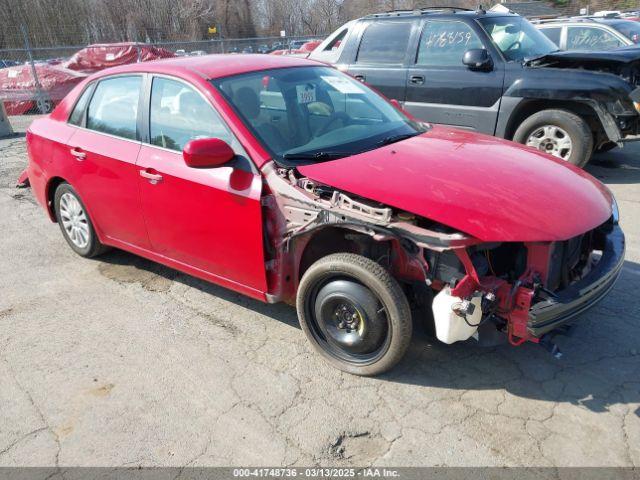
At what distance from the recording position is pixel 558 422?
260 centimetres

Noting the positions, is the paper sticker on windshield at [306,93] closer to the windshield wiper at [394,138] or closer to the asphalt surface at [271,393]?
the windshield wiper at [394,138]

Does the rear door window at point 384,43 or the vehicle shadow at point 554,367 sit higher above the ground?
the rear door window at point 384,43

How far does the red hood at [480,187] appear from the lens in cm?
251

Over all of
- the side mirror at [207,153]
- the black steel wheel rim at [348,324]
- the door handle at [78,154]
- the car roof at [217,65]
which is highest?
the car roof at [217,65]

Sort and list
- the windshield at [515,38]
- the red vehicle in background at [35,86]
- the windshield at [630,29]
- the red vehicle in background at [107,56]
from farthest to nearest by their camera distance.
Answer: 1. the red vehicle in background at [107,56]
2. the red vehicle in background at [35,86]
3. the windshield at [630,29]
4. the windshield at [515,38]

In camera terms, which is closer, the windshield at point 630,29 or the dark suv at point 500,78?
the dark suv at point 500,78

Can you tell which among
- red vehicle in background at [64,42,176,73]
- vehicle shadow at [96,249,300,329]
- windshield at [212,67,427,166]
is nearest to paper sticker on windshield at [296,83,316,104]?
windshield at [212,67,427,166]

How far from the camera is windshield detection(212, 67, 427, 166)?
325 centimetres

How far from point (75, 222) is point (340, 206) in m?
2.99

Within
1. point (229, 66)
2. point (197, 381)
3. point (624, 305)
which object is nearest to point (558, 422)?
point (624, 305)

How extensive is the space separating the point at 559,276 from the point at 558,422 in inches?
30.8

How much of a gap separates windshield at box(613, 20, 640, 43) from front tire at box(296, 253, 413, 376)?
9.02m

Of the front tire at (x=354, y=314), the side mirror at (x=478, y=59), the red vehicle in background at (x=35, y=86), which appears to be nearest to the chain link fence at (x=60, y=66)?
the red vehicle in background at (x=35, y=86)

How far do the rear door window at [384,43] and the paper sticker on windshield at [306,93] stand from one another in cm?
375
